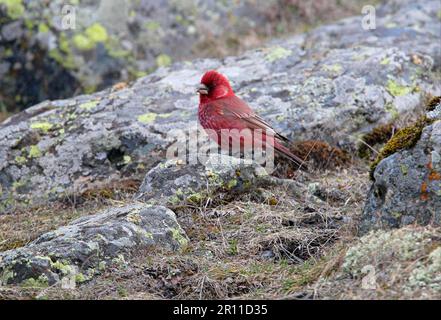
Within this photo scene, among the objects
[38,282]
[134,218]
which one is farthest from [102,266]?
[134,218]

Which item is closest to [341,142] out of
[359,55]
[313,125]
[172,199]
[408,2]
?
[313,125]

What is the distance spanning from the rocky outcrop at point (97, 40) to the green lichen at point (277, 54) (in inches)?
55.0

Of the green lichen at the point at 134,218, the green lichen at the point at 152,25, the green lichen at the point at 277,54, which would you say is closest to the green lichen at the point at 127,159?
the green lichen at the point at 134,218

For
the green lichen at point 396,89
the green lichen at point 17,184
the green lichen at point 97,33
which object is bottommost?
the green lichen at point 17,184

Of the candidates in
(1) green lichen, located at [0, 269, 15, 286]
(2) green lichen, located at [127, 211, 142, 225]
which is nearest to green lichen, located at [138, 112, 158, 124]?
(2) green lichen, located at [127, 211, 142, 225]

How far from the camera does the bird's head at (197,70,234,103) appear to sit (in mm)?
7410

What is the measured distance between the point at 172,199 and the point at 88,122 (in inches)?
81.8

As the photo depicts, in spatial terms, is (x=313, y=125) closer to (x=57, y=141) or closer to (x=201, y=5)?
(x=57, y=141)

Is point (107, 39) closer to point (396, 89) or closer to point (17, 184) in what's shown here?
point (17, 184)

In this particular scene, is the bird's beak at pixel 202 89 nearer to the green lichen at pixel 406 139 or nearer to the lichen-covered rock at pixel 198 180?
the lichen-covered rock at pixel 198 180

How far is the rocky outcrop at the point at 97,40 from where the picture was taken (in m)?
9.73

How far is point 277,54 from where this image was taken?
28.2 feet

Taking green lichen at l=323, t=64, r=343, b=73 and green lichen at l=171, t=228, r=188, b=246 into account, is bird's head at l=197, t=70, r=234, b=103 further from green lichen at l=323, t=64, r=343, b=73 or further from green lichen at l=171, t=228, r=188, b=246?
green lichen at l=171, t=228, r=188, b=246

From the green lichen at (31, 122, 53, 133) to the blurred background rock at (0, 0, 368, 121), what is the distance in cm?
200
